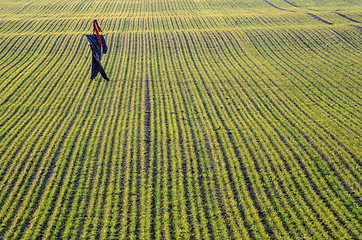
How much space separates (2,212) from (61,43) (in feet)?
118

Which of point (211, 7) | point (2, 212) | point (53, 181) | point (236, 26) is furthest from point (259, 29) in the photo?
point (2, 212)

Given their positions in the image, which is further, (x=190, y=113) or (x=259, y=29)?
(x=259, y=29)

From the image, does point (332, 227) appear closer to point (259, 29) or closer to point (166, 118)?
point (166, 118)

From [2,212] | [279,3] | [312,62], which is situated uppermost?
[279,3]

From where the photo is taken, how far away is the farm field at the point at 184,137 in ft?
46.6

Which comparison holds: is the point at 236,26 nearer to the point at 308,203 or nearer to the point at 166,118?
the point at 166,118

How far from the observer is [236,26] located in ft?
172

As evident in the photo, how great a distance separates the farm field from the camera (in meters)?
14.2

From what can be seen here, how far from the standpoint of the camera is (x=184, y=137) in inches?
840

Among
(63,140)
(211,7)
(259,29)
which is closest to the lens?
(63,140)

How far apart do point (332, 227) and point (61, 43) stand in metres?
44.9

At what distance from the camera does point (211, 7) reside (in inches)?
2719

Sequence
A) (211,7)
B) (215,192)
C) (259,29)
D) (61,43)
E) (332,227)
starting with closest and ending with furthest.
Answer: (332,227)
(215,192)
(61,43)
(259,29)
(211,7)

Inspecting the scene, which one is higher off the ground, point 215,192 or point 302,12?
point 302,12
